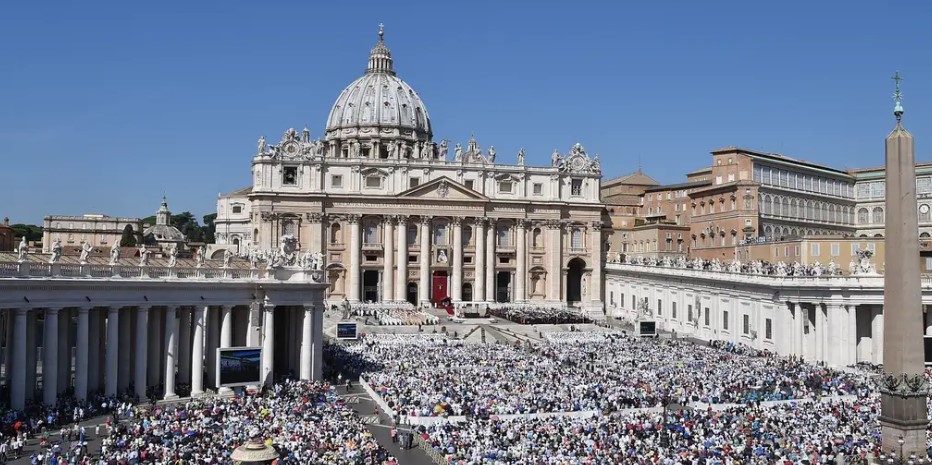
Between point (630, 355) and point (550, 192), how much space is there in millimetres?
45536

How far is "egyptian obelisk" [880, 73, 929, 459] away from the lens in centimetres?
2520

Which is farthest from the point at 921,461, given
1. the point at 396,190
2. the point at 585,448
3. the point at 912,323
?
the point at 396,190

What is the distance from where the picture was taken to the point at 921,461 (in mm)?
25219

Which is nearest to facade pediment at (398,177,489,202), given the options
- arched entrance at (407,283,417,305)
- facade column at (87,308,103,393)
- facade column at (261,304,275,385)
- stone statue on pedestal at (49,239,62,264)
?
arched entrance at (407,283,417,305)

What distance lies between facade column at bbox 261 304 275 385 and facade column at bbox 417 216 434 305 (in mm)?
50346

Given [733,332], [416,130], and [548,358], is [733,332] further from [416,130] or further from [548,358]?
[416,130]

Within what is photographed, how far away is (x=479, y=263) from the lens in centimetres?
9819

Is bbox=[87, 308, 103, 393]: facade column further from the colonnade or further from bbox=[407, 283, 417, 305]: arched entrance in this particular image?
bbox=[407, 283, 417, 305]: arched entrance

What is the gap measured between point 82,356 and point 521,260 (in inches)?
2539

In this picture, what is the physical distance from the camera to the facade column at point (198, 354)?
4288 cm

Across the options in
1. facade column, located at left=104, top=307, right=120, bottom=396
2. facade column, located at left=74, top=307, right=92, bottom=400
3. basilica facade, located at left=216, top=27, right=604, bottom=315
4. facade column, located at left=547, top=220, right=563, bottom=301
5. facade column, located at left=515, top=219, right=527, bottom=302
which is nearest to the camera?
facade column, located at left=74, top=307, right=92, bottom=400

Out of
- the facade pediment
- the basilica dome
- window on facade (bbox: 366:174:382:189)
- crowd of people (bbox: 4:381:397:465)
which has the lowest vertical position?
crowd of people (bbox: 4:381:397:465)

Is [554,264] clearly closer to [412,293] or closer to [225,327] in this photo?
[412,293]

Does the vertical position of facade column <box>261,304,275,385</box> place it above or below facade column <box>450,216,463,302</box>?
below
